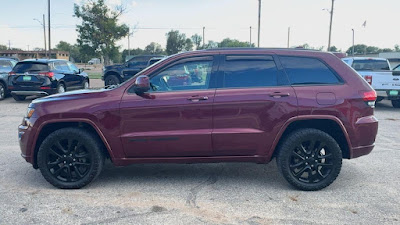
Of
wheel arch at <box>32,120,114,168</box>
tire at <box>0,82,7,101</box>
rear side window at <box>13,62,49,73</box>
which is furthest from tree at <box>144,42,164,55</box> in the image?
wheel arch at <box>32,120,114,168</box>

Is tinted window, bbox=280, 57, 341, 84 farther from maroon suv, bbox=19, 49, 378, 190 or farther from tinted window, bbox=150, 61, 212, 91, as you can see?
tinted window, bbox=150, 61, 212, 91

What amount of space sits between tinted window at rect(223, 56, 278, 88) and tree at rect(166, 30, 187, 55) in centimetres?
7413

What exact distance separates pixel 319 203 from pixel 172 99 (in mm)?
2104

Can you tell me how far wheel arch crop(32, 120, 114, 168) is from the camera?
4.17 metres

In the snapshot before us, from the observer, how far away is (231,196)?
4055mm

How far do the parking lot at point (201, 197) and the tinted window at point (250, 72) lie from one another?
1.34 meters

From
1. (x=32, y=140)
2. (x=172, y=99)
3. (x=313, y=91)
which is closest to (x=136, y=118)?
(x=172, y=99)

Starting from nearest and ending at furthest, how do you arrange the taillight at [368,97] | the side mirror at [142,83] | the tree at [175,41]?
the side mirror at [142,83]
the taillight at [368,97]
the tree at [175,41]

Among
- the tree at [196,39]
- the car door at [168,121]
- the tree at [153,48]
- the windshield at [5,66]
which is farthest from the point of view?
the tree at [153,48]

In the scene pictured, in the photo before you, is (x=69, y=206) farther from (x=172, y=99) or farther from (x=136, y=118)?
(x=172, y=99)

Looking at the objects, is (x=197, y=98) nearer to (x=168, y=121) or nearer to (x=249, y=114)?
(x=168, y=121)

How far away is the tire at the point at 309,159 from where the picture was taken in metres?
4.15

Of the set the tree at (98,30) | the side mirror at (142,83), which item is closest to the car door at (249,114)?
the side mirror at (142,83)

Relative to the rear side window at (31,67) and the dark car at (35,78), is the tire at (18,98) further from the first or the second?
the rear side window at (31,67)
